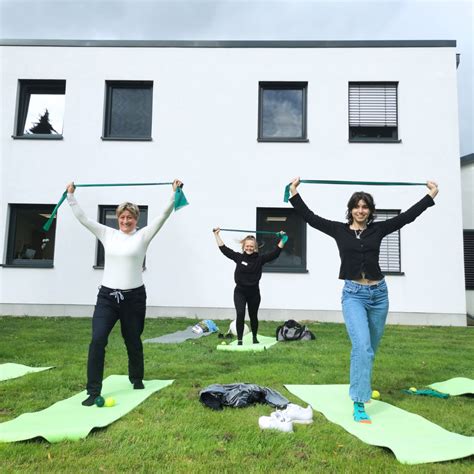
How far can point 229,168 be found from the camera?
12.2 metres

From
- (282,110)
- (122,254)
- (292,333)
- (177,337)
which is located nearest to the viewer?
(122,254)

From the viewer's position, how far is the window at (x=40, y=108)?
1290 cm

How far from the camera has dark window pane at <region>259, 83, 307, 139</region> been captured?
1255cm

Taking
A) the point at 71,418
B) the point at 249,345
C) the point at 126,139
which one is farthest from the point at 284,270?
the point at 71,418

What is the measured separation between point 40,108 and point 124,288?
9.93 m

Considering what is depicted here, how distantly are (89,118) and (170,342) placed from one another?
277 inches

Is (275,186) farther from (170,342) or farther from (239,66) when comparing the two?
(170,342)

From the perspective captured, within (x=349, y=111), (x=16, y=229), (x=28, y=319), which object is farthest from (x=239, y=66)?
(x=28, y=319)

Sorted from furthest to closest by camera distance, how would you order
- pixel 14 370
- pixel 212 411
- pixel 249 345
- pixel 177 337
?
pixel 177 337
pixel 249 345
pixel 14 370
pixel 212 411

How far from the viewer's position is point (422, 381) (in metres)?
5.71

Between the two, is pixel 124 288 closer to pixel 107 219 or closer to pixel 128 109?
pixel 107 219

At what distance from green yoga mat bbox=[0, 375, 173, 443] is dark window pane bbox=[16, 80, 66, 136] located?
31.9 feet

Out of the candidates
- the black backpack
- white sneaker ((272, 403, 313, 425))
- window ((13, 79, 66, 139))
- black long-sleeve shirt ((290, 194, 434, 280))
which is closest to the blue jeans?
black long-sleeve shirt ((290, 194, 434, 280))

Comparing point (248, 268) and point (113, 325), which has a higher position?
point (248, 268)
